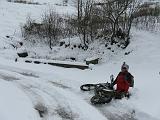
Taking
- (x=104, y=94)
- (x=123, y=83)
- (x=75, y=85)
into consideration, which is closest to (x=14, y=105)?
(x=104, y=94)

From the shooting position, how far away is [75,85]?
14.6 metres

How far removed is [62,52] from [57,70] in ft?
11.0

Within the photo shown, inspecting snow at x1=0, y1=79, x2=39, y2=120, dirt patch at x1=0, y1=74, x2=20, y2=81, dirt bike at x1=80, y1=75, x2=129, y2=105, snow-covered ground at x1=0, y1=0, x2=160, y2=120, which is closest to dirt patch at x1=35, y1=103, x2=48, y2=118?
snow-covered ground at x1=0, y1=0, x2=160, y2=120

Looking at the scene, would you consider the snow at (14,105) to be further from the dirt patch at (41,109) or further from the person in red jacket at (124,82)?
the person in red jacket at (124,82)

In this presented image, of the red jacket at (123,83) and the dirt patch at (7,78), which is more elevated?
the red jacket at (123,83)

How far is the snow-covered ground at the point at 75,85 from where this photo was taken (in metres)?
11.4

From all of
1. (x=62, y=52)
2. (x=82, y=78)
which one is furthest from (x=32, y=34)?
(x=82, y=78)

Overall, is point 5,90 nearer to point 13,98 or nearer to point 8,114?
point 13,98

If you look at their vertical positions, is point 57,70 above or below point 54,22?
below

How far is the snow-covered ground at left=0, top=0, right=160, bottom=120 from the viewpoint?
37.3ft

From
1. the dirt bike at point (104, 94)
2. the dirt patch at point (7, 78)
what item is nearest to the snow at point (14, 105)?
the dirt patch at point (7, 78)

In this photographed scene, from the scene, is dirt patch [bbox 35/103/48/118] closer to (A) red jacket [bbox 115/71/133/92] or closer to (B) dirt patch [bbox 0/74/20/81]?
(A) red jacket [bbox 115/71/133/92]

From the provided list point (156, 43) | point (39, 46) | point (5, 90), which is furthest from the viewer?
point (39, 46)

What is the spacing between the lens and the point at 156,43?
1856 cm
